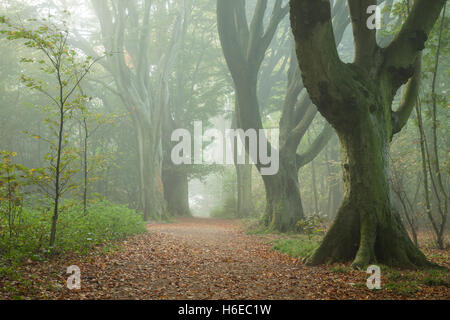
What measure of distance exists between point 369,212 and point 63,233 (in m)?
5.10

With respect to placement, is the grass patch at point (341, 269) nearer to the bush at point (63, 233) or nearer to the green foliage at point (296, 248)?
the green foliage at point (296, 248)

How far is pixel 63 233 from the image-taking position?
5809 mm

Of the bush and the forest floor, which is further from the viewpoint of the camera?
the bush

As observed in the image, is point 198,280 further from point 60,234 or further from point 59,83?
point 59,83

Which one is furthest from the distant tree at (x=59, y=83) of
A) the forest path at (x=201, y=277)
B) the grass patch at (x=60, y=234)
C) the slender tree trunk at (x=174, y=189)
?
the slender tree trunk at (x=174, y=189)

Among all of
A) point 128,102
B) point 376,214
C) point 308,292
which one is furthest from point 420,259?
point 128,102

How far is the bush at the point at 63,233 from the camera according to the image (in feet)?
15.5

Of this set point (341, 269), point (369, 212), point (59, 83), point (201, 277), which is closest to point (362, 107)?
point (369, 212)

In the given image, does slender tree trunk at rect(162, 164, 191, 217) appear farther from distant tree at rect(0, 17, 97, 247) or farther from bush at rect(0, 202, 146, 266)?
distant tree at rect(0, 17, 97, 247)

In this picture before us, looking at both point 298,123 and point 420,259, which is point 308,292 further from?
point 298,123

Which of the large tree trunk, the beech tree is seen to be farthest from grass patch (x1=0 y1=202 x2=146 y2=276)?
the large tree trunk

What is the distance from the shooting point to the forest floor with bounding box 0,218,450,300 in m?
3.93

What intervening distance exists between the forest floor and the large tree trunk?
1.62 feet

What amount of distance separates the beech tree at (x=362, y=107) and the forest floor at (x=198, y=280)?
59 centimetres
